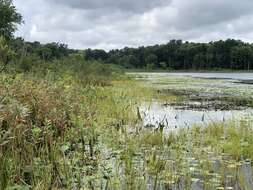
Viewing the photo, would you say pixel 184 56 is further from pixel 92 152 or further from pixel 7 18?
pixel 92 152

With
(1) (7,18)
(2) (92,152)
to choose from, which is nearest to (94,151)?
(2) (92,152)

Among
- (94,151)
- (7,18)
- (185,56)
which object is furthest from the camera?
(185,56)

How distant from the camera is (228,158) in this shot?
8203 mm

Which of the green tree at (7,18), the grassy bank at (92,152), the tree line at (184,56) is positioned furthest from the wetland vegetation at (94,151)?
the tree line at (184,56)

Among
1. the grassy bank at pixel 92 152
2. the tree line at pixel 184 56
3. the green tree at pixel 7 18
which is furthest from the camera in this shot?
the tree line at pixel 184 56

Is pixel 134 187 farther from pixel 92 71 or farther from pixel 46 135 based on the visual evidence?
pixel 92 71

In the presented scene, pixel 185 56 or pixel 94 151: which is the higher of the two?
pixel 185 56

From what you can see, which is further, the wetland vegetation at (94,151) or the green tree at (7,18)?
the green tree at (7,18)

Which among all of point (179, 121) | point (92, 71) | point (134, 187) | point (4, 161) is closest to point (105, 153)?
point (134, 187)

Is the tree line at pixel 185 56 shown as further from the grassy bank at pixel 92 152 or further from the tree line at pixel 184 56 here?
the grassy bank at pixel 92 152

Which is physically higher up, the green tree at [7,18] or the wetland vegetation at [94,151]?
the green tree at [7,18]

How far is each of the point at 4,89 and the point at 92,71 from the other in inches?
1014

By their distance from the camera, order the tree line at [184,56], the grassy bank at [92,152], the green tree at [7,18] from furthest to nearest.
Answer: the tree line at [184,56]
the green tree at [7,18]
the grassy bank at [92,152]

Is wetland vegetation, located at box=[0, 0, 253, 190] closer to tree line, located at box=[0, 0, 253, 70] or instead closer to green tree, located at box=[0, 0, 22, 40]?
green tree, located at box=[0, 0, 22, 40]
